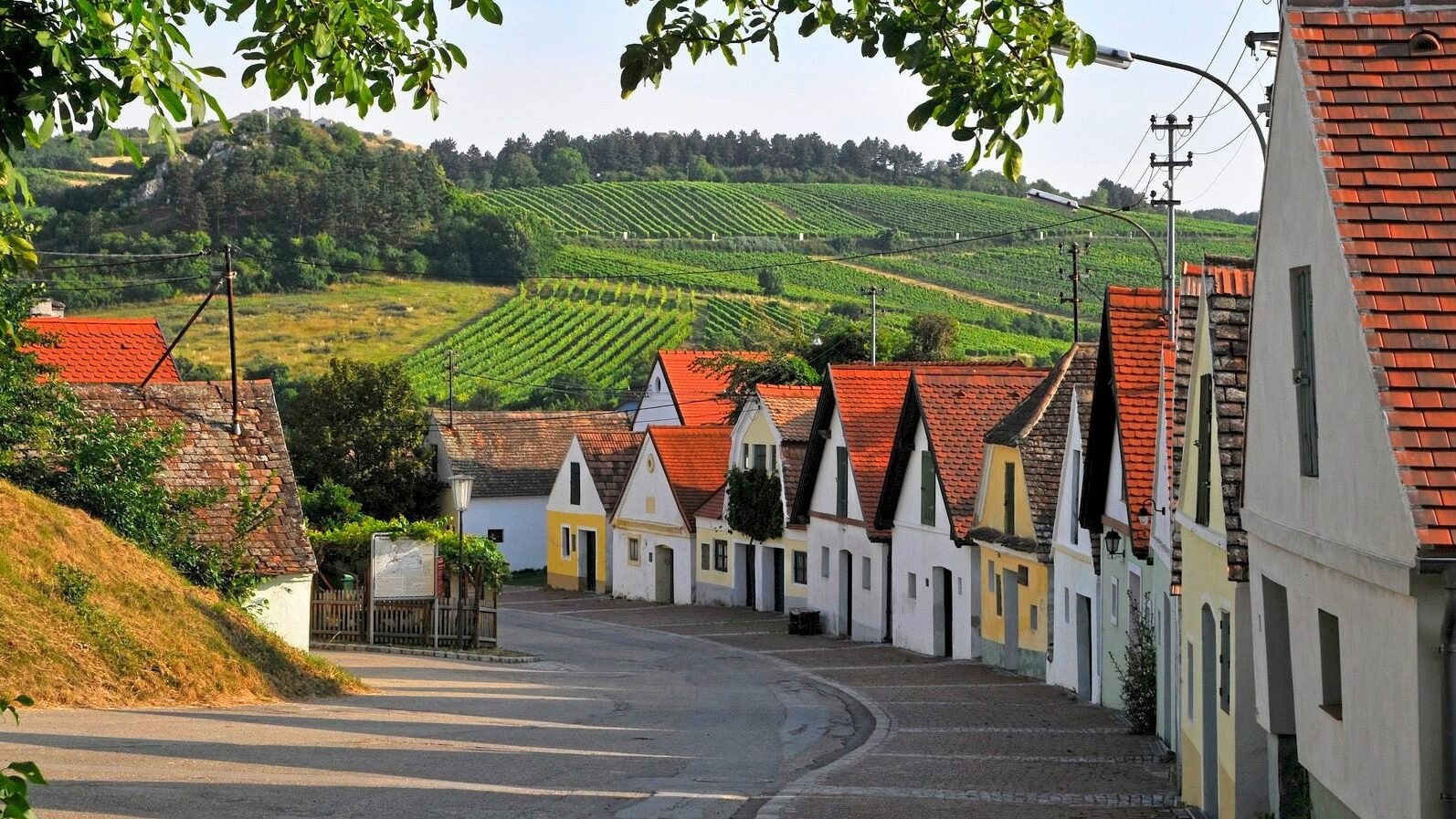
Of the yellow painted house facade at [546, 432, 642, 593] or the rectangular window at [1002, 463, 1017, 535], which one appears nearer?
the rectangular window at [1002, 463, 1017, 535]

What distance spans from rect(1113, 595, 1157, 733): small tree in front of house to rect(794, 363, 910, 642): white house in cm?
1665

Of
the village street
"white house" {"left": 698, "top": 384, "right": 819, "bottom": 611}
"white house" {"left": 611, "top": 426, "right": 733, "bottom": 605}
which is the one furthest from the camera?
"white house" {"left": 611, "top": 426, "right": 733, "bottom": 605}

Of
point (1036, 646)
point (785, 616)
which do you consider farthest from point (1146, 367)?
point (785, 616)

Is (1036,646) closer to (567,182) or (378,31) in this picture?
(378,31)

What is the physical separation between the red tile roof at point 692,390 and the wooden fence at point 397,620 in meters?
32.4

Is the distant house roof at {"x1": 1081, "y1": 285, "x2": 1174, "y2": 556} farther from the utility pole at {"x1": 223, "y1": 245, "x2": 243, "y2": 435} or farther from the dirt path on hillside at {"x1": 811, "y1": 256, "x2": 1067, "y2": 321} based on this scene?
the dirt path on hillside at {"x1": 811, "y1": 256, "x2": 1067, "y2": 321}

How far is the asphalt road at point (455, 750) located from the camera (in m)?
14.7

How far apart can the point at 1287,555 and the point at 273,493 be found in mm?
21150

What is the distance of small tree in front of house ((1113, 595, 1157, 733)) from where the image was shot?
21.6 meters

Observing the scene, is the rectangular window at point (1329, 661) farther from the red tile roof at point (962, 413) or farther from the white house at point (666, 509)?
the white house at point (666, 509)

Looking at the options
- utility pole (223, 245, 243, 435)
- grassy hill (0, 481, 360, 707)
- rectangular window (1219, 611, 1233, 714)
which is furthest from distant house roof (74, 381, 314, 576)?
rectangular window (1219, 611, 1233, 714)

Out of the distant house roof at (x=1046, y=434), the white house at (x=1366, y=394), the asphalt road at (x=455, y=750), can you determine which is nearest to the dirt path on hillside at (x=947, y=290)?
the distant house roof at (x=1046, y=434)

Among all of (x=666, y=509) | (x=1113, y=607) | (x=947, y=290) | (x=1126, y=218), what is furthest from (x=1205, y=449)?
(x=947, y=290)

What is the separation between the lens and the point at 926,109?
22.7 ft
